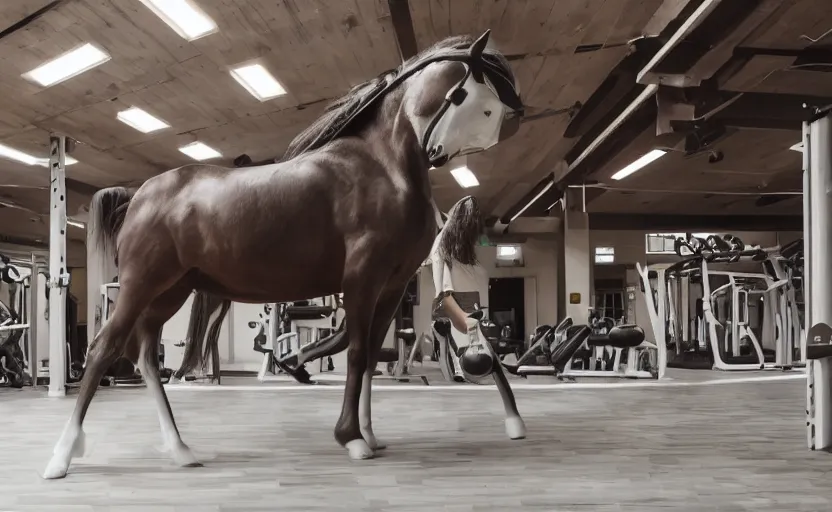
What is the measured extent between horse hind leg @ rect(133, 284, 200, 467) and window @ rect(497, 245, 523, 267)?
39.7ft

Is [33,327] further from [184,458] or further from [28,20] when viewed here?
[184,458]

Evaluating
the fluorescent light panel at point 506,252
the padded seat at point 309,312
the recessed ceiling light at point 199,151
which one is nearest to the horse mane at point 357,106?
the recessed ceiling light at point 199,151

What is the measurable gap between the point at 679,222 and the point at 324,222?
1174 cm

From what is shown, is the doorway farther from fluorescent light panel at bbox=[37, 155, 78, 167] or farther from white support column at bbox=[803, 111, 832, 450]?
white support column at bbox=[803, 111, 832, 450]

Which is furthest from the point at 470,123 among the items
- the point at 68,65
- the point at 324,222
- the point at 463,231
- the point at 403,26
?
the point at 68,65

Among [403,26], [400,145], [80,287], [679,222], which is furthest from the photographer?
[679,222]

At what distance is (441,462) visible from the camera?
200cm

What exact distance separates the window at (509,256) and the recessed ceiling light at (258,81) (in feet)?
31.6

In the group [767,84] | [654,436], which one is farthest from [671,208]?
[654,436]

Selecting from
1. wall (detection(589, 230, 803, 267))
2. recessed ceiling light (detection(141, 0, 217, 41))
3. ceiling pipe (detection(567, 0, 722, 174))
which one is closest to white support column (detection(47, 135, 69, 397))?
recessed ceiling light (detection(141, 0, 217, 41))

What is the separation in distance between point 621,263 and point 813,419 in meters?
12.4

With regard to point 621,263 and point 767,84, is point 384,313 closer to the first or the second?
point 767,84

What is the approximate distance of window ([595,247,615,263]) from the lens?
14188 millimetres

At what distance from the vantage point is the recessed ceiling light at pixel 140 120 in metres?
5.27
